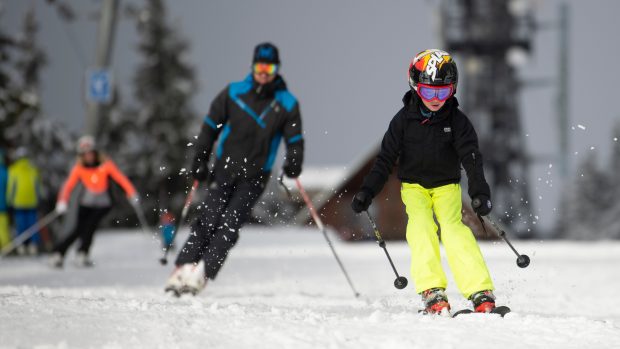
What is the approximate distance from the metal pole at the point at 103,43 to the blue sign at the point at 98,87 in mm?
335

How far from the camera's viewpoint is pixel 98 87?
625 inches

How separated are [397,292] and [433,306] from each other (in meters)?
2.81

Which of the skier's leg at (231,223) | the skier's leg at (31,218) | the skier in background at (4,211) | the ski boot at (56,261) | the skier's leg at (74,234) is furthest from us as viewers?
the skier's leg at (31,218)

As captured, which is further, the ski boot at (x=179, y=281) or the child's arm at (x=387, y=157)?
the ski boot at (x=179, y=281)

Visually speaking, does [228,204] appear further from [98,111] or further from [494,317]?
[98,111]

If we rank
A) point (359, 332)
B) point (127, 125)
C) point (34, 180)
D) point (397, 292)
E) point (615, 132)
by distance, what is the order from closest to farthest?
point (359, 332) < point (397, 292) < point (34, 180) < point (127, 125) < point (615, 132)

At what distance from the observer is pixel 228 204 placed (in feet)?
23.7

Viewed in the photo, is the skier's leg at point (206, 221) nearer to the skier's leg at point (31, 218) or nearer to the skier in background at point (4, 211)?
the skier in background at point (4, 211)

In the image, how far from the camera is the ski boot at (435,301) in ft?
16.7

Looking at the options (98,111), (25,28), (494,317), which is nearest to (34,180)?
(98,111)

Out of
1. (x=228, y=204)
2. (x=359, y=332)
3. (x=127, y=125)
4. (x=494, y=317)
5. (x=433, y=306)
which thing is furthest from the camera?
(x=127, y=125)

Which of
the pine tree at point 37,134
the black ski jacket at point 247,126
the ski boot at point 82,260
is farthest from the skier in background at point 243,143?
the pine tree at point 37,134

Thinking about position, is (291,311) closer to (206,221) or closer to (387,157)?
(387,157)

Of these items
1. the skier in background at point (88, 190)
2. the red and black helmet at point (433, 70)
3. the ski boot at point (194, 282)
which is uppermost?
the red and black helmet at point (433, 70)
